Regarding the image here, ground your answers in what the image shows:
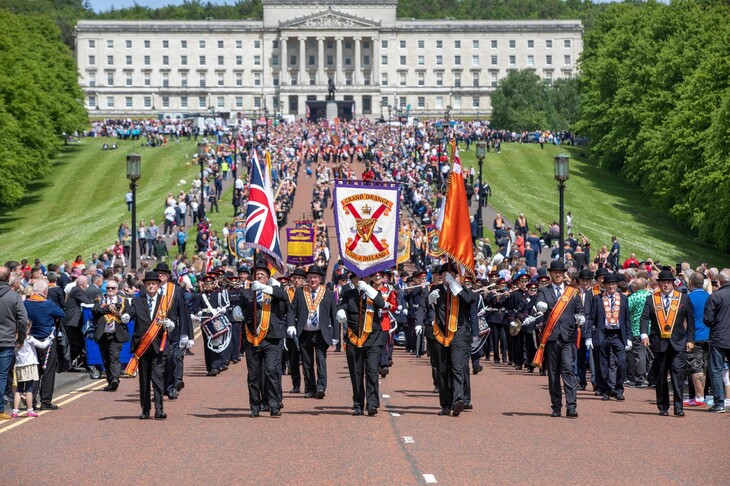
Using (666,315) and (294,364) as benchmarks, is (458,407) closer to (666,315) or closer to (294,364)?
(666,315)

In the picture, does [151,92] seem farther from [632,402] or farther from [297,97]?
[632,402]

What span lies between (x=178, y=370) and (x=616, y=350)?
7.51m

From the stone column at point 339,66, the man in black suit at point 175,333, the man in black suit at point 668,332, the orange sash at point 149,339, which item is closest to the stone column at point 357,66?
the stone column at point 339,66

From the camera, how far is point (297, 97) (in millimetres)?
189125

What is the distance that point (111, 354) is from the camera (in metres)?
23.3

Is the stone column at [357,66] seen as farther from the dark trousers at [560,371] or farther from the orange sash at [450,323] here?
the dark trousers at [560,371]

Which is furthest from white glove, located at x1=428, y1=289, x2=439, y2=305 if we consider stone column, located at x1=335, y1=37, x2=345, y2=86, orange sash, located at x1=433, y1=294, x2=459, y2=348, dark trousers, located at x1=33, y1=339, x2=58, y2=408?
stone column, located at x1=335, y1=37, x2=345, y2=86

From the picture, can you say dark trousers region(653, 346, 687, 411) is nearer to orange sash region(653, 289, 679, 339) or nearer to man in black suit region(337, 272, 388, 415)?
orange sash region(653, 289, 679, 339)

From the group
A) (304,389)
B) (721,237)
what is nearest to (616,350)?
(304,389)

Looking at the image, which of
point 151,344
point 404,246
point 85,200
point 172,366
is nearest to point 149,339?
point 151,344

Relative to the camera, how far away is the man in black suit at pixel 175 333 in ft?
63.9

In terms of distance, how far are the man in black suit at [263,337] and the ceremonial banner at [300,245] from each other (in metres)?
27.3

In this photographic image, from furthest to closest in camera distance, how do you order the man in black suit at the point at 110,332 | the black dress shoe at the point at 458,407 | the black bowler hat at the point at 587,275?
1. the man in black suit at the point at 110,332
2. the black bowler hat at the point at 587,275
3. the black dress shoe at the point at 458,407

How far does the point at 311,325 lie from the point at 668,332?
5.82 m
